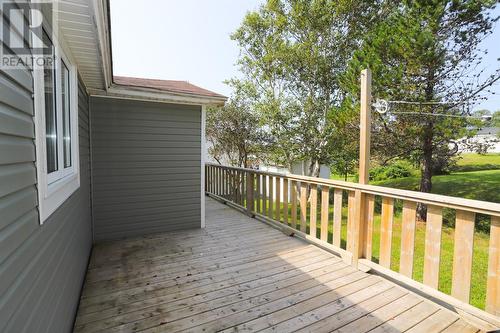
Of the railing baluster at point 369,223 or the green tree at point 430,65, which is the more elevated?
the green tree at point 430,65

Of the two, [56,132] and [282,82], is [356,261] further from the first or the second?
[282,82]

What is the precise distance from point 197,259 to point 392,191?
7.97 ft

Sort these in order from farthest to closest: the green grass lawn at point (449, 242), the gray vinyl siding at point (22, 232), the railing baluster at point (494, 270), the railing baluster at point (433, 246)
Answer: the green grass lawn at point (449, 242) < the railing baluster at point (433, 246) < the railing baluster at point (494, 270) < the gray vinyl siding at point (22, 232)

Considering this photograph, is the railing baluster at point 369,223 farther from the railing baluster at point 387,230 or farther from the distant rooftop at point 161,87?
the distant rooftop at point 161,87

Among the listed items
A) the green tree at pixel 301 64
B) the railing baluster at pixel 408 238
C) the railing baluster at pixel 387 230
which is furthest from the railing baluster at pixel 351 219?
the green tree at pixel 301 64

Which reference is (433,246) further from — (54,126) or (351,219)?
(54,126)

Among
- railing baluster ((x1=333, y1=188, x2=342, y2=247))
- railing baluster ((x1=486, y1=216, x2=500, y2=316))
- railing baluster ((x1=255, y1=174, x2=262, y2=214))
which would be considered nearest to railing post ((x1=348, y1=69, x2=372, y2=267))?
railing baluster ((x1=333, y1=188, x2=342, y2=247))

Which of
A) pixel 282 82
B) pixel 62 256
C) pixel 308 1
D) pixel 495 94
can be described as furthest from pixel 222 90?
pixel 62 256

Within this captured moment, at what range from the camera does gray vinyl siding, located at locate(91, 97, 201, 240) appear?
157 inches

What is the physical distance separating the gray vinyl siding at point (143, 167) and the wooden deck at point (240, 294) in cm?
53

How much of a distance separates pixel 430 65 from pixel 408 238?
4805mm

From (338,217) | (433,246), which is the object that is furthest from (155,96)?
(433,246)

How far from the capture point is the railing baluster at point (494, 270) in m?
2.01

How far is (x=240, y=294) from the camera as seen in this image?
2.60 m
